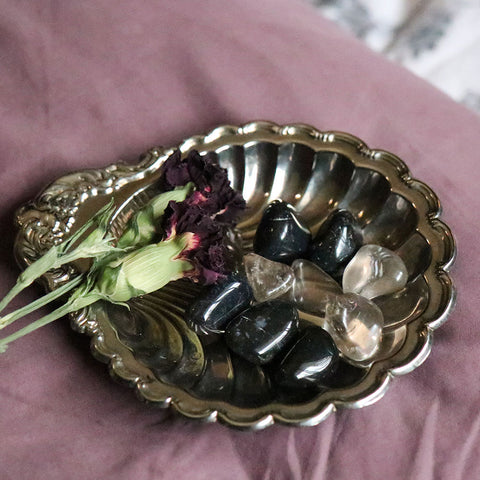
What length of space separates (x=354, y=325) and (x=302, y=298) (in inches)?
2.0

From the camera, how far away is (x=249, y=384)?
0.42 meters

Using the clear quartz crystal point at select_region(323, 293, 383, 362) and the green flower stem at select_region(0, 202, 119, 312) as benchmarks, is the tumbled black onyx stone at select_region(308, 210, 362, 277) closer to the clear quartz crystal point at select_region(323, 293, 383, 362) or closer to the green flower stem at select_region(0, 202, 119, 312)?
the clear quartz crystal point at select_region(323, 293, 383, 362)

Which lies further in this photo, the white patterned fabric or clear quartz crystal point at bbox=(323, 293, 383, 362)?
the white patterned fabric

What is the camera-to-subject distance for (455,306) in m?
0.47

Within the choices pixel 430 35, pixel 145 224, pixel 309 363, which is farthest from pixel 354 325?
pixel 430 35

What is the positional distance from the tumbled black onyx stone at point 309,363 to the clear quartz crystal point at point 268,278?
0.15 ft

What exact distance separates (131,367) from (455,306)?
0.23 meters

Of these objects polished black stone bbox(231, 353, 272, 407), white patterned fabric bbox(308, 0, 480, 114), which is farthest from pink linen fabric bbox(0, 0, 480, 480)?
white patterned fabric bbox(308, 0, 480, 114)

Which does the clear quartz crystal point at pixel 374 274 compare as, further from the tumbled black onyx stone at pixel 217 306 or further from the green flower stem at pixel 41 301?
the green flower stem at pixel 41 301

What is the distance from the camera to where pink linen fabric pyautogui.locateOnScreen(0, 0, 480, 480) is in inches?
15.9

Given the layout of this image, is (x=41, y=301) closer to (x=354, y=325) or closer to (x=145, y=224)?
(x=145, y=224)

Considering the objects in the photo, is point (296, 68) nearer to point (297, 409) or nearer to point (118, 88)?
point (118, 88)

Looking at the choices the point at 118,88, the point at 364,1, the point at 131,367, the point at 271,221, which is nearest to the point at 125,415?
the point at 131,367

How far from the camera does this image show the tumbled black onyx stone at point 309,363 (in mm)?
404
